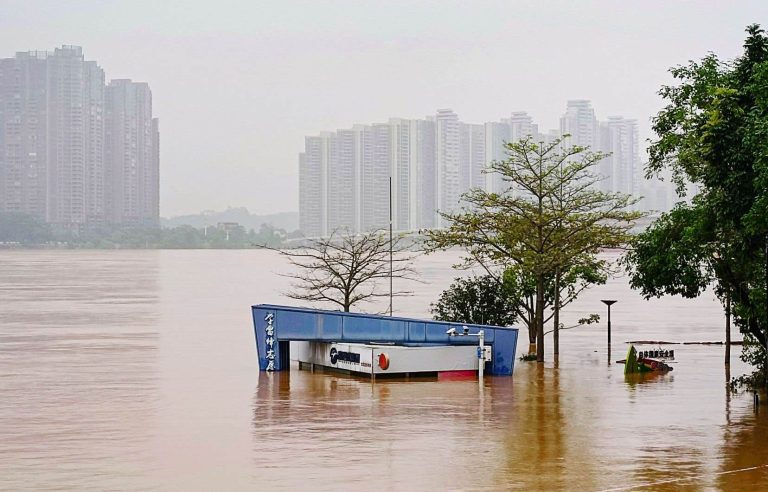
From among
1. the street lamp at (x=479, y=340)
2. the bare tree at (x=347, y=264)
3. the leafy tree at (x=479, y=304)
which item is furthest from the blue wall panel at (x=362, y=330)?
the leafy tree at (x=479, y=304)

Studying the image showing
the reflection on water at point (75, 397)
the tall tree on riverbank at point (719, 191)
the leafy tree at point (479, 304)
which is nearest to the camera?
the reflection on water at point (75, 397)

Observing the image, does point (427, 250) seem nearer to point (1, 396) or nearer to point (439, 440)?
point (1, 396)

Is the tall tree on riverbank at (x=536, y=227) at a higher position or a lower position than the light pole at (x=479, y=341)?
higher

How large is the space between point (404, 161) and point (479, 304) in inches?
5015

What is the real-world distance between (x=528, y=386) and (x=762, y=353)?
5161 millimetres

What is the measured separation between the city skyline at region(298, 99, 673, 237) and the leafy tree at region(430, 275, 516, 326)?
108980mm

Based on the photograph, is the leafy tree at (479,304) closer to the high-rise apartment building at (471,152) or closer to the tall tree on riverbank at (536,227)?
the tall tree on riverbank at (536,227)

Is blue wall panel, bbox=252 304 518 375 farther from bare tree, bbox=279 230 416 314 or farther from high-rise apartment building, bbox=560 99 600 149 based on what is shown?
high-rise apartment building, bbox=560 99 600 149

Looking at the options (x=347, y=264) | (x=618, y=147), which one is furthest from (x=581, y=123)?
Answer: (x=347, y=264)

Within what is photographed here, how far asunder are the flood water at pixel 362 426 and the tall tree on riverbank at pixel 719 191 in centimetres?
232

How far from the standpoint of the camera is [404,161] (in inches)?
6457

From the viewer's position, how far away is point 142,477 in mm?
16109

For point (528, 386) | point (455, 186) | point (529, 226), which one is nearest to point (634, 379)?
point (528, 386)

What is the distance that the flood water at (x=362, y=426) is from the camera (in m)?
16.0
